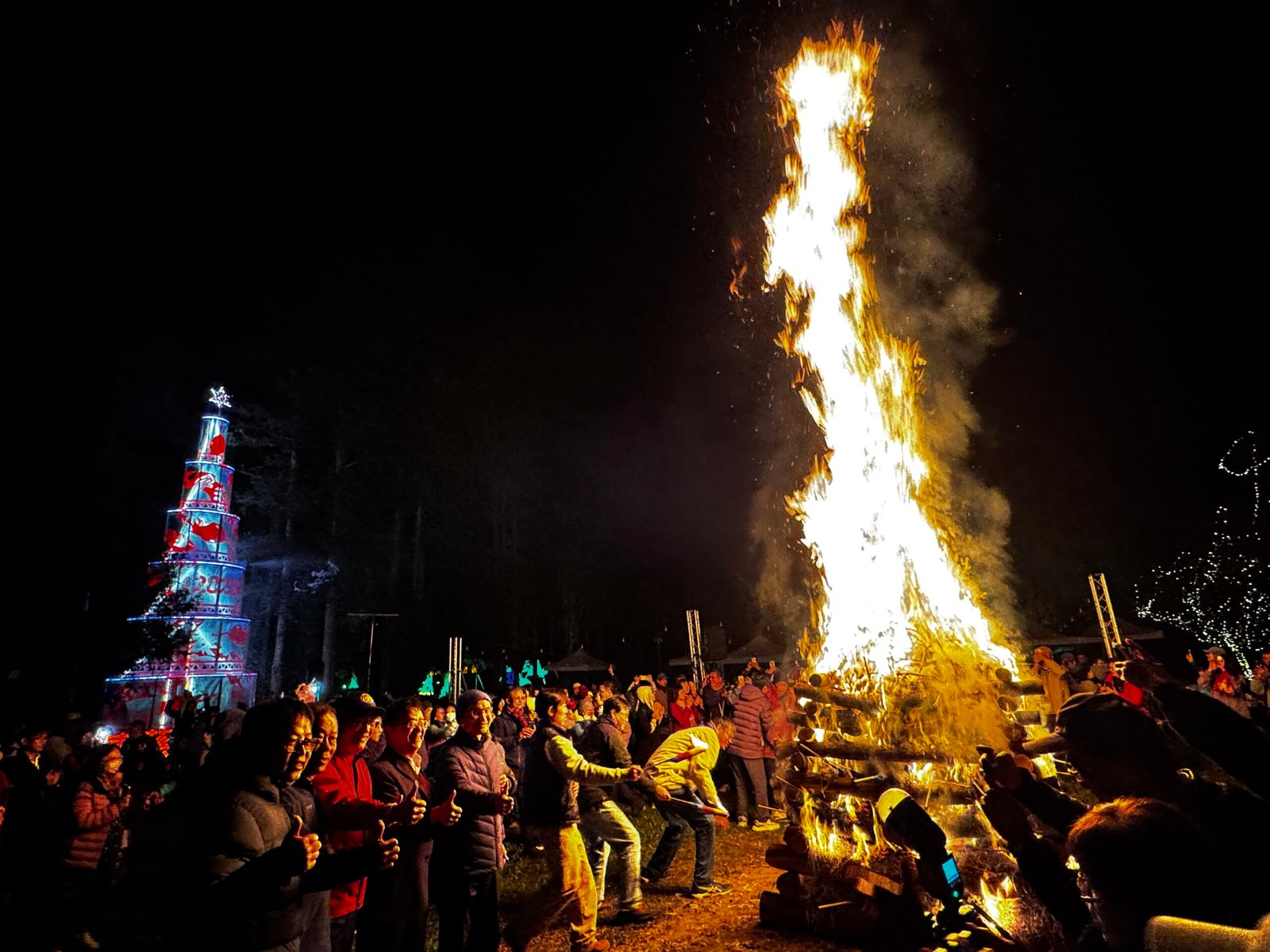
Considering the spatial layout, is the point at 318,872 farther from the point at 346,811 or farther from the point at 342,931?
the point at 342,931

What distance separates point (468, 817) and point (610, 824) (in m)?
1.93

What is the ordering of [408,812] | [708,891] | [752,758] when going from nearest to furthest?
[408,812], [708,891], [752,758]

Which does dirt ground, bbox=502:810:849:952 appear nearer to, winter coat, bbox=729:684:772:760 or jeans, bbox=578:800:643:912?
jeans, bbox=578:800:643:912

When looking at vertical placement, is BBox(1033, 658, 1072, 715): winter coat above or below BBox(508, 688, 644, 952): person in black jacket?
above

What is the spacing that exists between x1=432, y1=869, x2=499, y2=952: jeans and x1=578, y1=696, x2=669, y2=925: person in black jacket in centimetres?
141

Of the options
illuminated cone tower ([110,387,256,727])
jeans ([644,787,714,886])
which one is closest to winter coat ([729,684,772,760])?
jeans ([644,787,714,886])

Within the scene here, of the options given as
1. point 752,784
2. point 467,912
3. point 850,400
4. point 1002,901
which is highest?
point 850,400

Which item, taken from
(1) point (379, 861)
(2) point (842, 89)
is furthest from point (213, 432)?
(1) point (379, 861)

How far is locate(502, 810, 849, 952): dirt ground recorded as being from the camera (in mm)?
6125

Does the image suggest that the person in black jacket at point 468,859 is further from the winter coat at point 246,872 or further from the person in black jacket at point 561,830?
the winter coat at point 246,872

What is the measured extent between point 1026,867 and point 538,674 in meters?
33.7

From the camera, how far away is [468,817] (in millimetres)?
5090

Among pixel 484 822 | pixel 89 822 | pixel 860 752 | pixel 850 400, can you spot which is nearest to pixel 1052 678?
pixel 850 400

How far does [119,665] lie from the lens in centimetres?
2572
